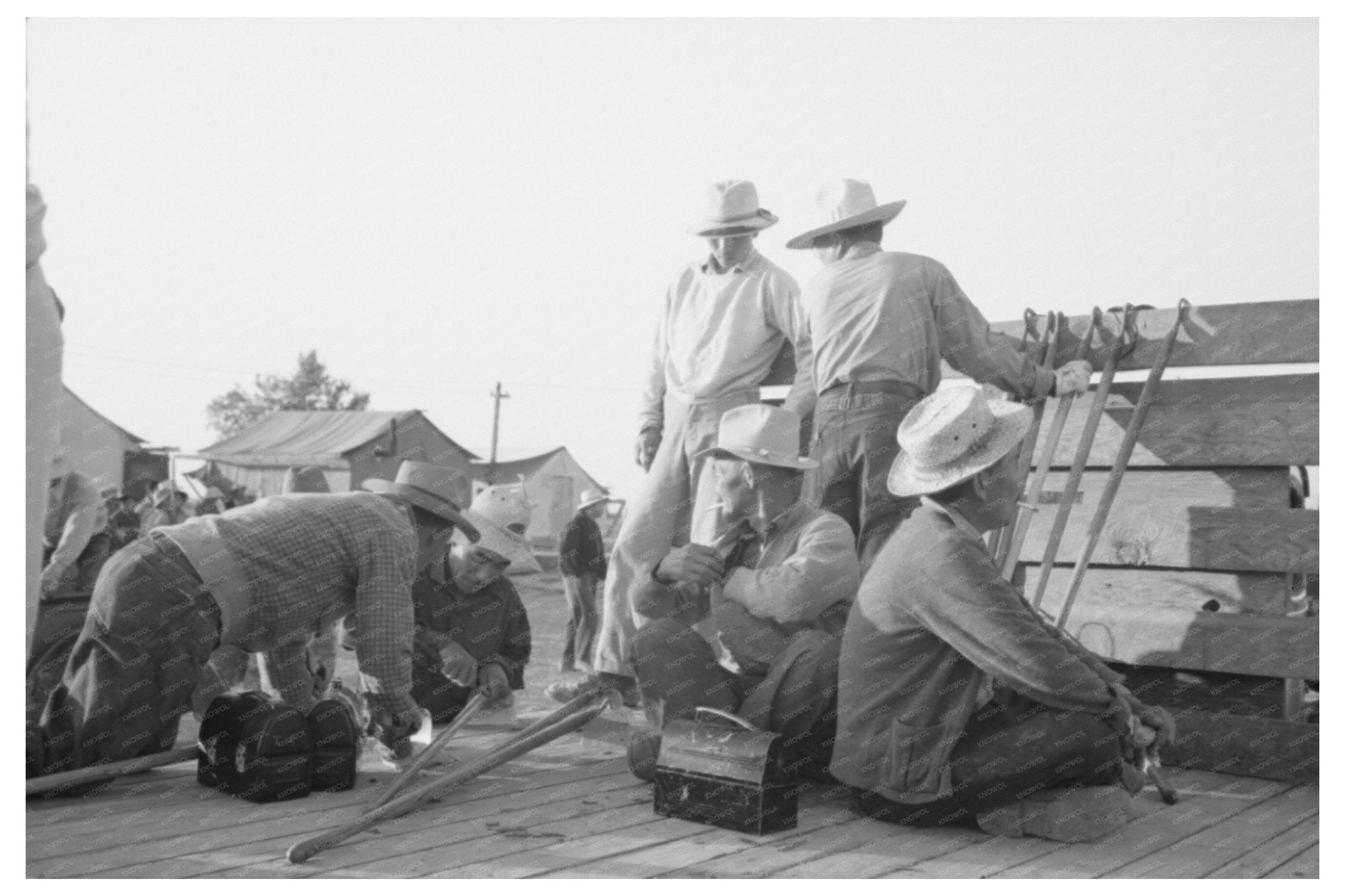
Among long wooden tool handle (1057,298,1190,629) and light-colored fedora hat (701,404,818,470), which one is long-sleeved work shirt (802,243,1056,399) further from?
light-colored fedora hat (701,404,818,470)

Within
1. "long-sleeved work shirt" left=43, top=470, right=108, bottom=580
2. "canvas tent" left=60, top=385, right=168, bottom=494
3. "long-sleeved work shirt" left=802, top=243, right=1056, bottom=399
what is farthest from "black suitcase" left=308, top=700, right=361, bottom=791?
"canvas tent" left=60, top=385, right=168, bottom=494

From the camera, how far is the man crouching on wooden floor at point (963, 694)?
3.15m

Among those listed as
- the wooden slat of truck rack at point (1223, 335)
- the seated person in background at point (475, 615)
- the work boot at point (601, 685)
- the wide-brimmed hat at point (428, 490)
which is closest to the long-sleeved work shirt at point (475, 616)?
the seated person in background at point (475, 615)

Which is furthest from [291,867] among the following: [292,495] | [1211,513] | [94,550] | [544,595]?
[544,595]

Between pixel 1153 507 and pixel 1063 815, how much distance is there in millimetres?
1786

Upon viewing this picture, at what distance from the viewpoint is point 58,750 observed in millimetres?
3717

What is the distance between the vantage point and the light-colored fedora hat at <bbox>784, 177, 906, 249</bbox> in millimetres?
4777

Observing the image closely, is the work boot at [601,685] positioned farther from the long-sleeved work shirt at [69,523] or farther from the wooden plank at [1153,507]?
the long-sleeved work shirt at [69,523]

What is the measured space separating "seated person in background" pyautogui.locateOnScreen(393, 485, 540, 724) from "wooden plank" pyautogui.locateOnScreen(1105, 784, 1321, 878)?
247cm

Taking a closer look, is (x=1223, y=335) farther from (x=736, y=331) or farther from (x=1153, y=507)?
(x=736, y=331)

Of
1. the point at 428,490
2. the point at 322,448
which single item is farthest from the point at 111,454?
the point at 428,490

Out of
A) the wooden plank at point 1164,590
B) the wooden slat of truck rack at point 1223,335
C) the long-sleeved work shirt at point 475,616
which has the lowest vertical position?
the long-sleeved work shirt at point 475,616

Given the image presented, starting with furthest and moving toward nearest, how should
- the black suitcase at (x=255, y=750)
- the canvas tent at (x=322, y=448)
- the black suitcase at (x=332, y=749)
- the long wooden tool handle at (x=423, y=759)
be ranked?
the canvas tent at (x=322, y=448), the black suitcase at (x=332, y=749), the black suitcase at (x=255, y=750), the long wooden tool handle at (x=423, y=759)

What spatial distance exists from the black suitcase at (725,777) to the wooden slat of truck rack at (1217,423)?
83.7 inches
